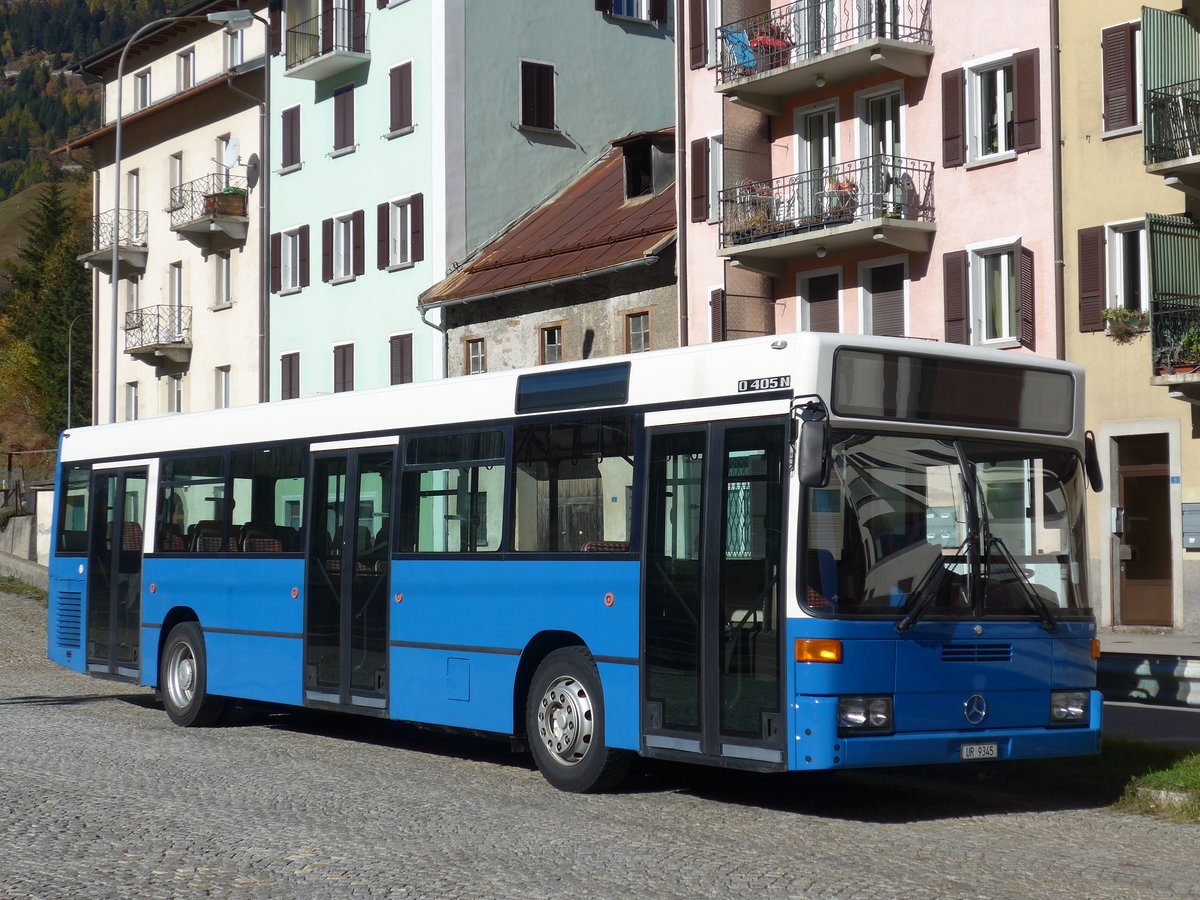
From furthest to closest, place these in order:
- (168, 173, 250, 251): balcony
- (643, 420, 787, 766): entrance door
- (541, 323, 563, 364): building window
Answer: (168, 173, 250, 251): balcony
(541, 323, 563, 364): building window
(643, 420, 787, 766): entrance door

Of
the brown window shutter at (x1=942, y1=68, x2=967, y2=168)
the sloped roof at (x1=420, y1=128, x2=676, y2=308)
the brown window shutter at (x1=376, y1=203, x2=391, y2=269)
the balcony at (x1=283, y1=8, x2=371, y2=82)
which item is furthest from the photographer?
the balcony at (x1=283, y1=8, x2=371, y2=82)

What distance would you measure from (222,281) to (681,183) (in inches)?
778

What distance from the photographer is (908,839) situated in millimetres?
9328

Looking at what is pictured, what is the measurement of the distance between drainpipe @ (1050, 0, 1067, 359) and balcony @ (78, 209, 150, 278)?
32358 mm

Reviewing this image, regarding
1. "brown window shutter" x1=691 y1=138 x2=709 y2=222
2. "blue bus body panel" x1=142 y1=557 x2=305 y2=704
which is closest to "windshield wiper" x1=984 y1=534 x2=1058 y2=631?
"blue bus body panel" x1=142 y1=557 x2=305 y2=704

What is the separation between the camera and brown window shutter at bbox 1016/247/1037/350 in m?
27.1

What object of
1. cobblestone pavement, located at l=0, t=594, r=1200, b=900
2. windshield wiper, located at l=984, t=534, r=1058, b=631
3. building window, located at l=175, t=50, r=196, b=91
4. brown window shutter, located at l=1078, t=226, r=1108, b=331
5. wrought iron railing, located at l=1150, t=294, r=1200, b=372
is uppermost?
building window, located at l=175, t=50, r=196, b=91

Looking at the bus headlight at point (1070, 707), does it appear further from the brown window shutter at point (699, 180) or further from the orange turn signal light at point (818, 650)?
the brown window shutter at point (699, 180)

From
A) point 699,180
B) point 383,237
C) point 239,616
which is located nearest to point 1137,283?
point 699,180

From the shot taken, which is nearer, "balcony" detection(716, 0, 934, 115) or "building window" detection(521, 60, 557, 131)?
"balcony" detection(716, 0, 934, 115)

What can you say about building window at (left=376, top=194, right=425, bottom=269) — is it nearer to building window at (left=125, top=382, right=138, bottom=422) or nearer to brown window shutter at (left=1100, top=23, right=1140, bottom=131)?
building window at (left=125, top=382, right=138, bottom=422)

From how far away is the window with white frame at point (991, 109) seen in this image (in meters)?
28.0

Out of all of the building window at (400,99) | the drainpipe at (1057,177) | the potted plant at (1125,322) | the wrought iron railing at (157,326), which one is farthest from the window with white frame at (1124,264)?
the wrought iron railing at (157,326)

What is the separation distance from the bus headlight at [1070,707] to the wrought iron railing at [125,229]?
4597cm
